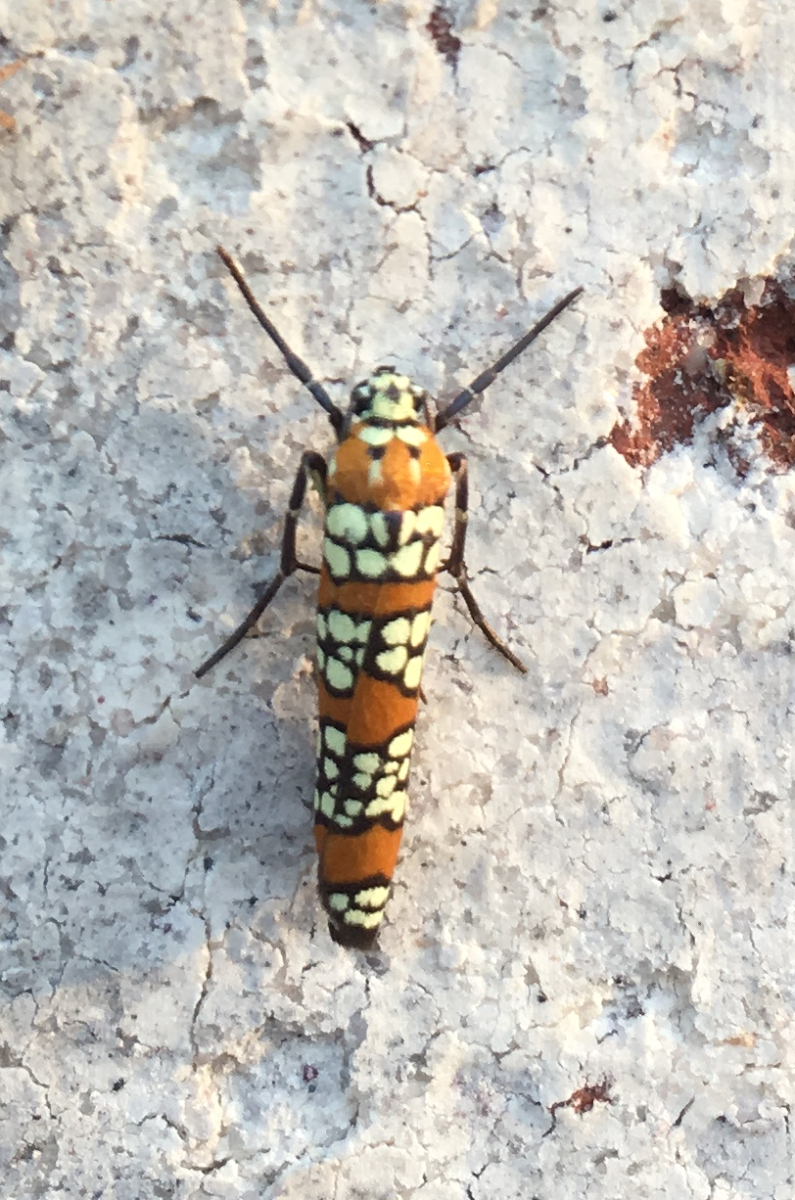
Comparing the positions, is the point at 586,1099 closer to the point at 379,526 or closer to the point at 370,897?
the point at 370,897

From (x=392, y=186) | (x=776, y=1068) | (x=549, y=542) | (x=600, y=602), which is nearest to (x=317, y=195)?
(x=392, y=186)

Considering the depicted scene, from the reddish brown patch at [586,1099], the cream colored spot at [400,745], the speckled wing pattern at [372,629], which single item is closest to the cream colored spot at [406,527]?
the speckled wing pattern at [372,629]

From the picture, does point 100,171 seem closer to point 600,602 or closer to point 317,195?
point 317,195

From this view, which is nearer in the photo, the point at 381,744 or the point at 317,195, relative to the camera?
the point at 381,744

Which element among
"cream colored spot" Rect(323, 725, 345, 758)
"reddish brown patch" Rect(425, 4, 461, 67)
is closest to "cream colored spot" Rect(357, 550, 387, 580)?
"cream colored spot" Rect(323, 725, 345, 758)

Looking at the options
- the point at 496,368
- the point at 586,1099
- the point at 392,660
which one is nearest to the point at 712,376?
the point at 496,368
